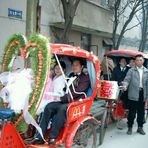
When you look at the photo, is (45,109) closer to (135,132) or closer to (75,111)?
(75,111)

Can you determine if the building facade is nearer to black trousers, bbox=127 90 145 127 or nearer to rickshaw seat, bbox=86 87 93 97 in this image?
black trousers, bbox=127 90 145 127

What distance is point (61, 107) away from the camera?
5.50 meters

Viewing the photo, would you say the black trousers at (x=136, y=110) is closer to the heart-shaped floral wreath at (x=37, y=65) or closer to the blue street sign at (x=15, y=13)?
the heart-shaped floral wreath at (x=37, y=65)

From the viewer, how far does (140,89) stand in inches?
326

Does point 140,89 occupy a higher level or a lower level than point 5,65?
lower

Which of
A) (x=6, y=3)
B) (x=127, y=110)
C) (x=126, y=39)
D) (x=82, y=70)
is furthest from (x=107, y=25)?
(x=82, y=70)

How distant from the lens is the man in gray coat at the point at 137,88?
8180mm

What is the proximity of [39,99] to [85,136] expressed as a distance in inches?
64.8

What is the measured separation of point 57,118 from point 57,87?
0.66 metres

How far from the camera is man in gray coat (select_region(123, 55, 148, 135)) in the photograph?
322 inches

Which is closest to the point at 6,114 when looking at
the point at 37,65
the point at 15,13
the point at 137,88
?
the point at 37,65

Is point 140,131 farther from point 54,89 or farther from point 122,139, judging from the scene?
point 54,89

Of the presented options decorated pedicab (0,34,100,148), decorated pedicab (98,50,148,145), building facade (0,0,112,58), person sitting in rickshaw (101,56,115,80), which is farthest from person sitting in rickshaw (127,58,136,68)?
building facade (0,0,112,58)

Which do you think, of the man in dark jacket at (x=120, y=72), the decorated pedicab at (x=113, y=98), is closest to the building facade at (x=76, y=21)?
the decorated pedicab at (x=113, y=98)
